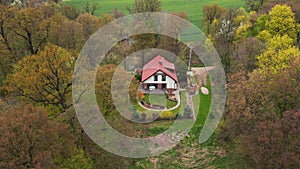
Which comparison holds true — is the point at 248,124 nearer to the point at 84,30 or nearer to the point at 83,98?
the point at 83,98

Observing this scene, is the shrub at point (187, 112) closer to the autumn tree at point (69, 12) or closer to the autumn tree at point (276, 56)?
the autumn tree at point (276, 56)

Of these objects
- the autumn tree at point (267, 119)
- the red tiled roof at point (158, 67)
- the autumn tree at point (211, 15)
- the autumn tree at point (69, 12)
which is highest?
the autumn tree at point (69, 12)

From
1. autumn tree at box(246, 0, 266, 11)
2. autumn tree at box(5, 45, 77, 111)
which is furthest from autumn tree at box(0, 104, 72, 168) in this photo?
autumn tree at box(246, 0, 266, 11)

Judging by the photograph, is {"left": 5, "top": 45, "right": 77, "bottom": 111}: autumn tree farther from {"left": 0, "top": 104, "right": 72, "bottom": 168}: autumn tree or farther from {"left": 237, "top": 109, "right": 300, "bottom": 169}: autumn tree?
{"left": 237, "top": 109, "right": 300, "bottom": 169}: autumn tree

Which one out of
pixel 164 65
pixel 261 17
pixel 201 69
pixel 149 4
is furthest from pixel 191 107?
pixel 149 4

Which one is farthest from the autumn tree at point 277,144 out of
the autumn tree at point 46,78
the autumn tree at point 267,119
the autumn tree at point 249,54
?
the autumn tree at point 46,78

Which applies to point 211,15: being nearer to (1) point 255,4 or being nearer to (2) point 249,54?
(1) point 255,4
